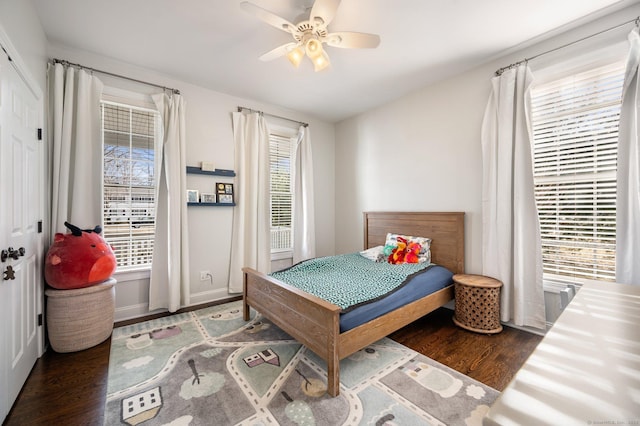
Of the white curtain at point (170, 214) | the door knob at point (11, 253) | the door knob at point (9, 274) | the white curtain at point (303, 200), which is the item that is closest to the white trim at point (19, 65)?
the white curtain at point (170, 214)

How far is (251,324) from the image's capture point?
2.65 m

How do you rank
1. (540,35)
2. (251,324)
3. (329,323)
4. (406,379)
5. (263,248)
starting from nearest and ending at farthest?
(329,323) < (406,379) < (540,35) < (251,324) < (263,248)

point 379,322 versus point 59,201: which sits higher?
point 59,201

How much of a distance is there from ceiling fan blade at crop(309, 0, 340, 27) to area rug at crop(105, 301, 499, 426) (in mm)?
2501

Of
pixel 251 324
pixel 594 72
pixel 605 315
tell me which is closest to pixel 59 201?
pixel 251 324

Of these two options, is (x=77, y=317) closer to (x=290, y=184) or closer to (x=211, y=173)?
(x=211, y=173)

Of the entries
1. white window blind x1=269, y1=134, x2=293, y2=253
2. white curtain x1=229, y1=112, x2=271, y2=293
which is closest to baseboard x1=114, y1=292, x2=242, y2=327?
white curtain x1=229, y1=112, x2=271, y2=293

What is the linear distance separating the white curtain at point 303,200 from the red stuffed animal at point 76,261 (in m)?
2.39

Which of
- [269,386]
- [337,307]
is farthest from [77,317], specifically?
[337,307]

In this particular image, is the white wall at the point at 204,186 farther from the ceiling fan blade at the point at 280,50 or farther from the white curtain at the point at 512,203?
the white curtain at the point at 512,203

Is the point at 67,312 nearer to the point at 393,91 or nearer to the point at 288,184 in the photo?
the point at 288,184

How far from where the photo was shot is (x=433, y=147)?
10.5 ft

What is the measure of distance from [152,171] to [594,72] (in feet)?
14.4

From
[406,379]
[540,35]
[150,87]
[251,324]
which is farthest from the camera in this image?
[150,87]
